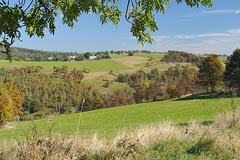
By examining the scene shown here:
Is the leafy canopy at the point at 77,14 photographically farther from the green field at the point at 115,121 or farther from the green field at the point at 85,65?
the green field at the point at 85,65

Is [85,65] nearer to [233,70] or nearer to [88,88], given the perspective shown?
[88,88]

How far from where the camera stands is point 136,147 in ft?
18.4

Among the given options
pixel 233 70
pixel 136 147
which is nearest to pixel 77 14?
pixel 136 147

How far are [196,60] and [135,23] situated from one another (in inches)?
5676

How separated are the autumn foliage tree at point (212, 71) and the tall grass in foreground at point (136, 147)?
48629 mm

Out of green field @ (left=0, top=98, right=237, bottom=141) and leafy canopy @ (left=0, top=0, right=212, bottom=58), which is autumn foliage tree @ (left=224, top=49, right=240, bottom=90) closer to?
green field @ (left=0, top=98, right=237, bottom=141)

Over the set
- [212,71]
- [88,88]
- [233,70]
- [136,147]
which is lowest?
[88,88]

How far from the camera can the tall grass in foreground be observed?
196 inches

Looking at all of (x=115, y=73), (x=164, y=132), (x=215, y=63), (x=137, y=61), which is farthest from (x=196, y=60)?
(x=164, y=132)

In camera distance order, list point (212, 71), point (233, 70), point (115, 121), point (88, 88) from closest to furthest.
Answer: point (115, 121), point (233, 70), point (212, 71), point (88, 88)

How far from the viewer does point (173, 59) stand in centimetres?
15512

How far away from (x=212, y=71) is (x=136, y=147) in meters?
51.1

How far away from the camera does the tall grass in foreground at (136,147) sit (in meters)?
4.98

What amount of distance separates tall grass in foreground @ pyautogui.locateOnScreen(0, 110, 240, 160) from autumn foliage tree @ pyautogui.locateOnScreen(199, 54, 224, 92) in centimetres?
4863
